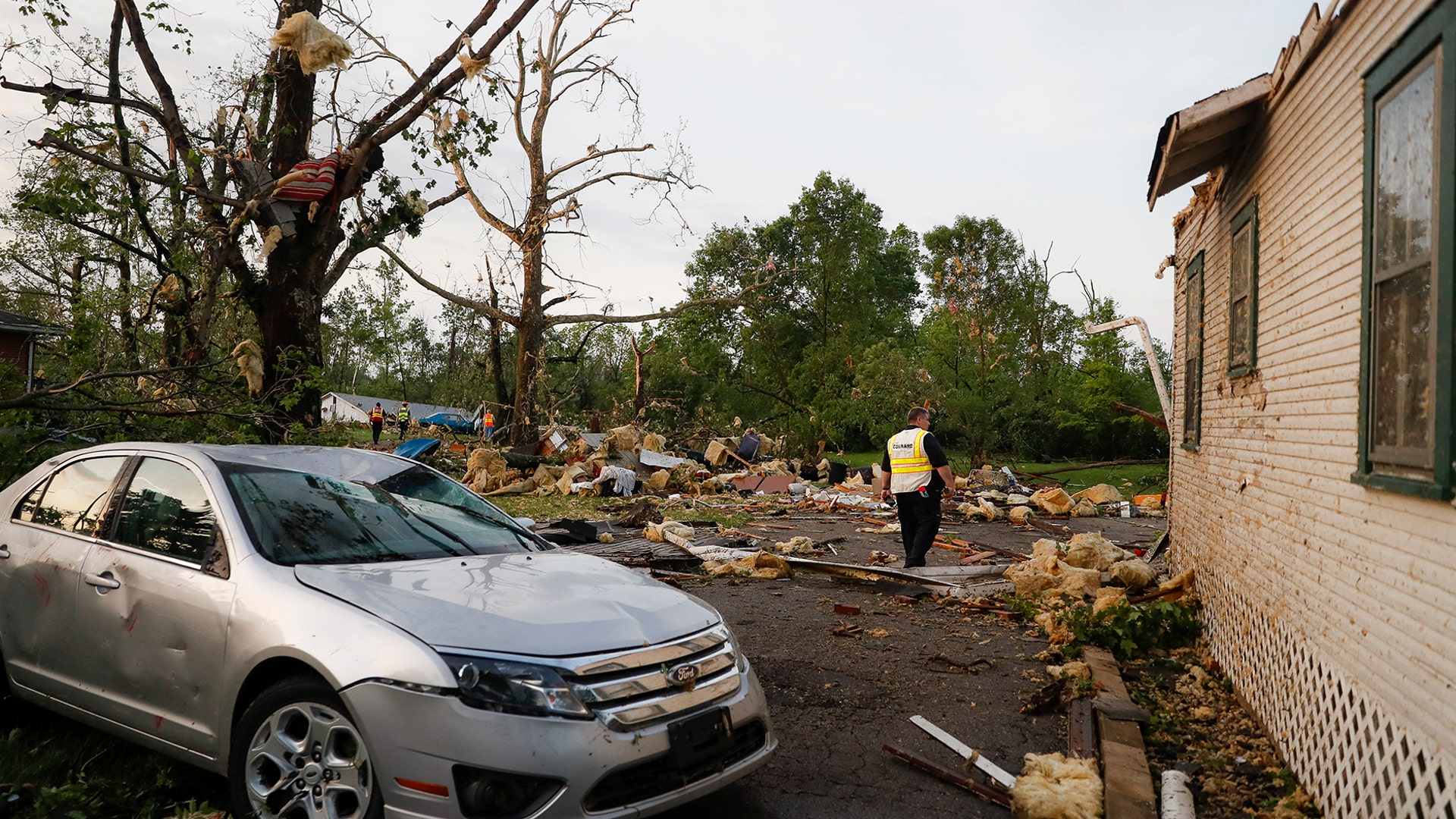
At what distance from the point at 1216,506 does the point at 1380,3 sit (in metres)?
4.36

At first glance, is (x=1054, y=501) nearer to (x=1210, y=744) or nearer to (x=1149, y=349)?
(x=1149, y=349)

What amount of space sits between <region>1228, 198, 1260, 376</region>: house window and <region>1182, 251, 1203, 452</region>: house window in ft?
A: 4.82

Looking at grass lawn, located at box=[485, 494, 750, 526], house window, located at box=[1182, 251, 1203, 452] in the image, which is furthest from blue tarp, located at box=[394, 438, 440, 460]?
house window, located at box=[1182, 251, 1203, 452]

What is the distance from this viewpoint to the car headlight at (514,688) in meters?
3.12

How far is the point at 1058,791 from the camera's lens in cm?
410

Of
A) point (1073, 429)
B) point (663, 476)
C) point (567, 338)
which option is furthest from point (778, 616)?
point (567, 338)

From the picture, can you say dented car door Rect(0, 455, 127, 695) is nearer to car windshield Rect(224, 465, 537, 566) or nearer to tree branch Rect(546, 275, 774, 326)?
car windshield Rect(224, 465, 537, 566)

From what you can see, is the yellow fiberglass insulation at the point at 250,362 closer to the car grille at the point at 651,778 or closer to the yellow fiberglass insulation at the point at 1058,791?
the car grille at the point at 651,778

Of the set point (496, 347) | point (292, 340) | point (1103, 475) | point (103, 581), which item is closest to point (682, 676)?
point (103, 581)

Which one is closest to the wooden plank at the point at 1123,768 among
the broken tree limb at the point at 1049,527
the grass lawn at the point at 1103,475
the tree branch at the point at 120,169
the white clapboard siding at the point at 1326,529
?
the white clapboard siding at the point at 1326,529

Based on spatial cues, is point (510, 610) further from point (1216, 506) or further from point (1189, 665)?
point (1216, 506)

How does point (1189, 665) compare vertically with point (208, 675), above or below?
below

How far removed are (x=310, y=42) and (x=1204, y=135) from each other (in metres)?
7.24

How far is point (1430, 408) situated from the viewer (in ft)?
10.7
